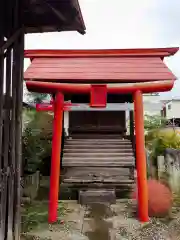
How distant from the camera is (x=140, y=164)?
7.16 meters

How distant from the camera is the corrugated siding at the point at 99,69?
7434 mm

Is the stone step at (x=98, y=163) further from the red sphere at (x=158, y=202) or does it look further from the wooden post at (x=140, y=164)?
the wooden post at (x=140, y=164)

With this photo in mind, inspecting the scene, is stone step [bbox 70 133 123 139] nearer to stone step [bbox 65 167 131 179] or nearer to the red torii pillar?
stone step [bbox 65 167 131 179]

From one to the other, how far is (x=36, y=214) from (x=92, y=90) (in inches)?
138

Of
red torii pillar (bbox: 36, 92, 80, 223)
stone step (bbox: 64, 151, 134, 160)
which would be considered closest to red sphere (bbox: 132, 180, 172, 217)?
stone step (bbox: 64, 151, 134, 160)

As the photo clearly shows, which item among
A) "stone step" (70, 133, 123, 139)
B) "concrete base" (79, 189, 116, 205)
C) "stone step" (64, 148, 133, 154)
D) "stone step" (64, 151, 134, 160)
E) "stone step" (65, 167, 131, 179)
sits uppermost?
"stone step" (70, 133, 123, 139)

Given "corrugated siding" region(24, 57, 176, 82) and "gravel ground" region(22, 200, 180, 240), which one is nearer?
"gravel ground" region(22, 200, 180, 240)

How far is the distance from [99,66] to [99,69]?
0.19 meters

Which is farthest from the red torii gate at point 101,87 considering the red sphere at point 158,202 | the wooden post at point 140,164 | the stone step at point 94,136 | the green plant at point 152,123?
the green plant at point 152,123

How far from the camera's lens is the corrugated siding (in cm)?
743

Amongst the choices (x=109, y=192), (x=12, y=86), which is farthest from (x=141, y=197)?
(x=12, y=86)

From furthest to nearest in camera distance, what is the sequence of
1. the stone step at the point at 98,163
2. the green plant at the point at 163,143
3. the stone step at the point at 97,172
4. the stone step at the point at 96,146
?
the green plant at the point at 163,143, the stone step at the point at 96,146, the stone step at the point at 97,172, the stone step at the point at 98,163

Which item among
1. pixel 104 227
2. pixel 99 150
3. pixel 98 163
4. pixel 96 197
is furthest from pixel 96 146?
pixel 104 227

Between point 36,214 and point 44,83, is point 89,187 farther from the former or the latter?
point 44,83
